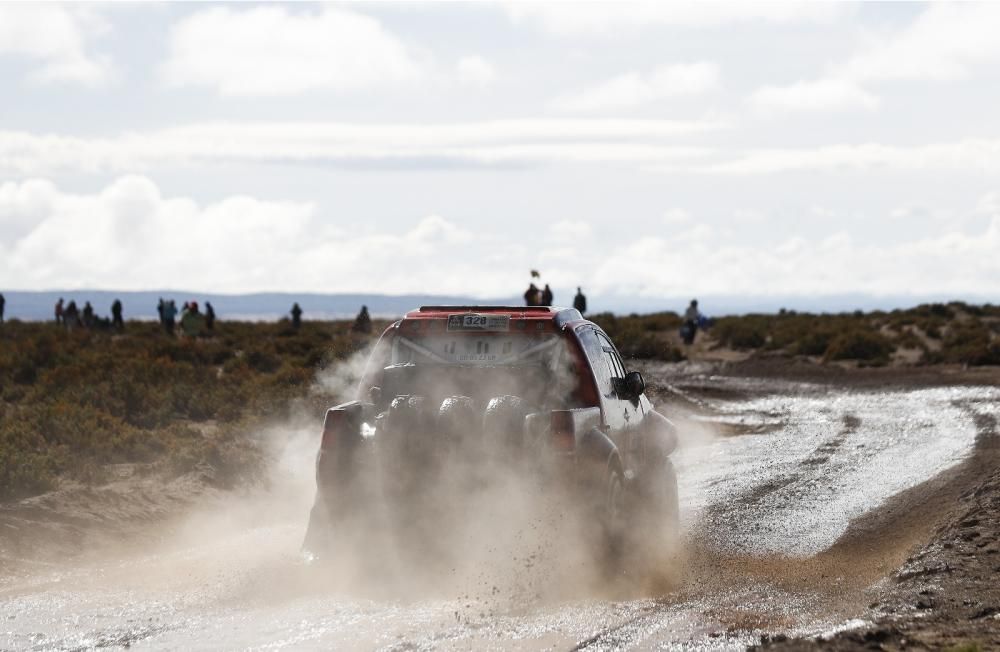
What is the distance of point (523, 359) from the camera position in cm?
947

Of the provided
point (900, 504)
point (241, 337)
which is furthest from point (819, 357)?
point (900, 504)

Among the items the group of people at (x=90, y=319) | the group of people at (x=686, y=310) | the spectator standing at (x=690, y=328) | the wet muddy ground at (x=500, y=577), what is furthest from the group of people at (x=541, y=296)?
the group of people at (x=90, y=319)

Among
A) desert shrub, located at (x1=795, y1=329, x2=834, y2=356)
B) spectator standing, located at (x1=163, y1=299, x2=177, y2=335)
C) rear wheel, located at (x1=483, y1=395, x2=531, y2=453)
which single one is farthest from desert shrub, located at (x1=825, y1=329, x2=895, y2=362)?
rear wheel, located at (x1=483, y1=395, x2=531, y2=453)

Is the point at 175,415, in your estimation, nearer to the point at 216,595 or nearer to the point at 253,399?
the point at 253,399

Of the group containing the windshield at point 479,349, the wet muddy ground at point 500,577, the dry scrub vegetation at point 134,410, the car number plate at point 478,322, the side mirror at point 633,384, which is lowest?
the wet muddy ground at point 500,577

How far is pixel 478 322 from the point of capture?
959 cm

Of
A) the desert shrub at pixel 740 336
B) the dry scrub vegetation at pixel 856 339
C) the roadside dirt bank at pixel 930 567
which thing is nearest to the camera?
the roadside dirt bank at pixel 930 567

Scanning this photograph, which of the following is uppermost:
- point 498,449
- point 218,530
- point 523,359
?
point 523,359

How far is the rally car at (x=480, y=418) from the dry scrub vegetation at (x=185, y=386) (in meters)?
5.63

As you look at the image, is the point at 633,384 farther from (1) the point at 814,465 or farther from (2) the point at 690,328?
(2) the point at 690,328

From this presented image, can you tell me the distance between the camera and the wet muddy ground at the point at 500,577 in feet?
25.0

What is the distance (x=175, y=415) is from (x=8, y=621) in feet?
42.3

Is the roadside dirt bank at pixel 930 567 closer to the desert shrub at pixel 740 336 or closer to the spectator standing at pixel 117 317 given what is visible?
the desert shrub at pixel 740 336

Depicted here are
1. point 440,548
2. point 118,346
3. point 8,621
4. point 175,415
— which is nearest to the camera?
point 8,621
